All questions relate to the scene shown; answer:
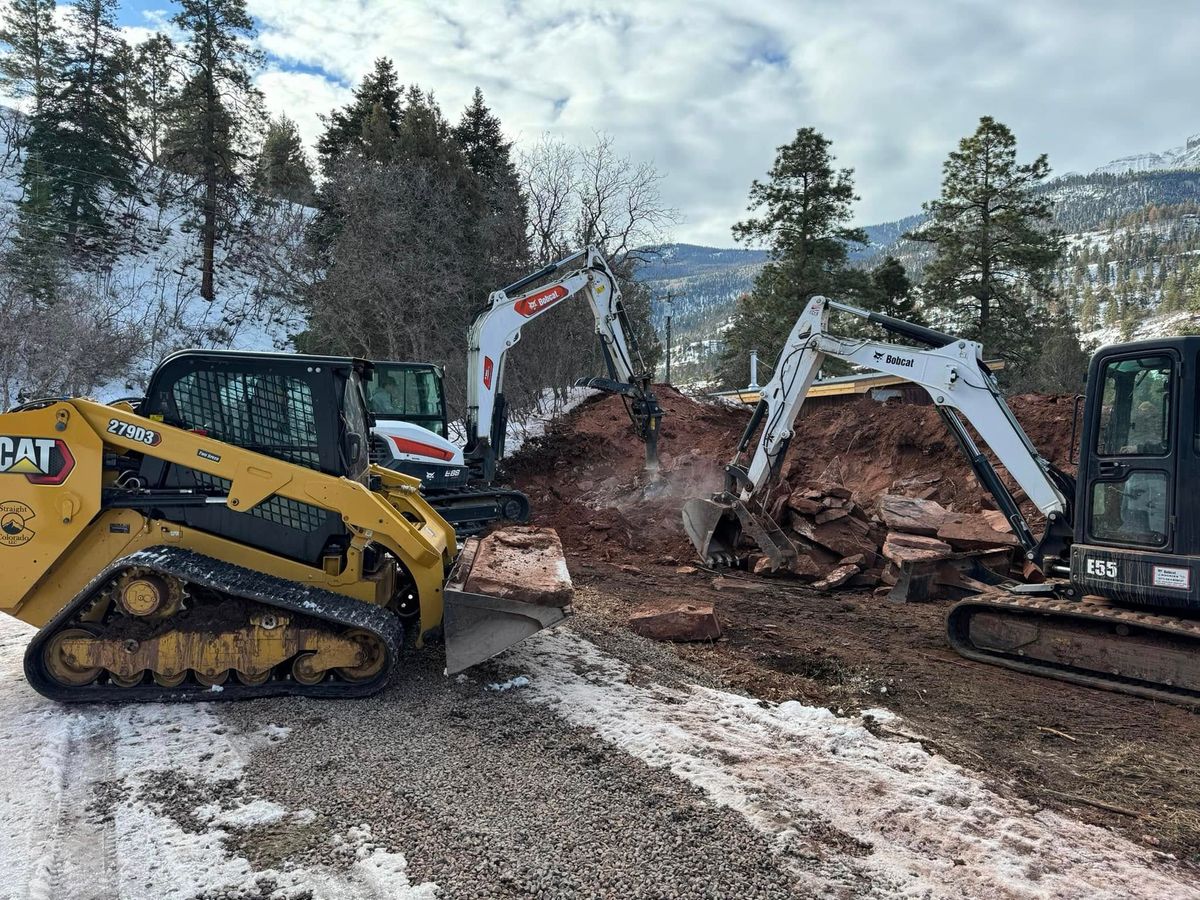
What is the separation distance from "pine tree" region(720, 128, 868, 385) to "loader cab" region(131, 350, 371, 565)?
88.6 feet

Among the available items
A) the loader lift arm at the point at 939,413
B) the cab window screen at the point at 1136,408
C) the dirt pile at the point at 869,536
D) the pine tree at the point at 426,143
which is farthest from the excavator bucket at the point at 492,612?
the pine tree at the point at 426,143

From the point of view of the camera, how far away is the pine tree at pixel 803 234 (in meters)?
30.2

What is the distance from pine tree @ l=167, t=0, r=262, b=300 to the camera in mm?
30859

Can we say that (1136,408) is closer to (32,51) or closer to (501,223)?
(501,223)

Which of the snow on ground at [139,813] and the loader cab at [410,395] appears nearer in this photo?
the snow on ground at [139,813]

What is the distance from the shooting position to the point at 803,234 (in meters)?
30.8

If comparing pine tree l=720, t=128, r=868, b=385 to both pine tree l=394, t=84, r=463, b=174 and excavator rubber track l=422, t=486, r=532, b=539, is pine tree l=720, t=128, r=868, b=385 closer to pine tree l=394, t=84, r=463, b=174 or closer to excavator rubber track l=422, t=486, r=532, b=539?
pine tree l=394, t=84, r=463, b=174

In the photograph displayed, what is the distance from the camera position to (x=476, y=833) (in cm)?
299

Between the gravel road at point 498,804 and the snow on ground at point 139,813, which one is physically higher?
the gravel road at point 498,804

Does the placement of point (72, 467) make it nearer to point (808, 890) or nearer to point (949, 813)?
point (808, 890)

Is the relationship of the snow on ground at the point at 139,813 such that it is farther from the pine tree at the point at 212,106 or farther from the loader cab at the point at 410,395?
the pine tree at the point at 212,106

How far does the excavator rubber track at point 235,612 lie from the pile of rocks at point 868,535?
5762mm

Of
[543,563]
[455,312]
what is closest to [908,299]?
[455,312]

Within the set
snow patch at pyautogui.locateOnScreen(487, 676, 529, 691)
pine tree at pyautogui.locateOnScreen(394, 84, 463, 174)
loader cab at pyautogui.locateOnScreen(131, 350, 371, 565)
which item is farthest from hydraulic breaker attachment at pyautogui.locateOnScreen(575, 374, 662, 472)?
pine tree at pyautogui.locateOnScreen(394, 84, 463, 174)
